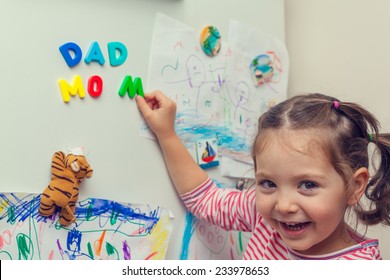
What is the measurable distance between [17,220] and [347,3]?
0.73 metres

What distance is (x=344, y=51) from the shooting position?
3.18 ft

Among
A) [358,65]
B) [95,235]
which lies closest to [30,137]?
[95,235]

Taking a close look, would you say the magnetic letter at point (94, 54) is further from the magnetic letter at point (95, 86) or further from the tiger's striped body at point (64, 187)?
the tiger's striped body at point (64, 187)

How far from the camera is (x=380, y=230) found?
92cm

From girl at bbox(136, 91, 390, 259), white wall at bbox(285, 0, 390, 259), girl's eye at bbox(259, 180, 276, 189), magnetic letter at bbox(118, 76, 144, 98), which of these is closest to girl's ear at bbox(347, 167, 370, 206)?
girl at bbox(136, 91, 390, 259)

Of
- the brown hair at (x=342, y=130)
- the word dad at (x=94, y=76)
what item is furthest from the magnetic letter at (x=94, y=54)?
the brown hair at (x=342, y=130)

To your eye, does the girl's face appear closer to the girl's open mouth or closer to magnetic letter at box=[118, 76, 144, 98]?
the girl's open mouth

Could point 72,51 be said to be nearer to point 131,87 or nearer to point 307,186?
point 131,87

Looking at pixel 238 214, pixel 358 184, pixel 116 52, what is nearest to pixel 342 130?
pixel 358 184

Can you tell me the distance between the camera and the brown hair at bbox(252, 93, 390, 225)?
688mm

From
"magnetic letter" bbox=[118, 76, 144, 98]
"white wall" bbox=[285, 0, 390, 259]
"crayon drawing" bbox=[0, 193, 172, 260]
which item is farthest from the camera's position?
"white wall" bbox=[285, 0, 390, 259]

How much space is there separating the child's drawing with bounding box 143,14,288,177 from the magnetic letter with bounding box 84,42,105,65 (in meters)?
0.09

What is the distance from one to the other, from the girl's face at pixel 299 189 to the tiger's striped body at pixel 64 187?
0.83ft
